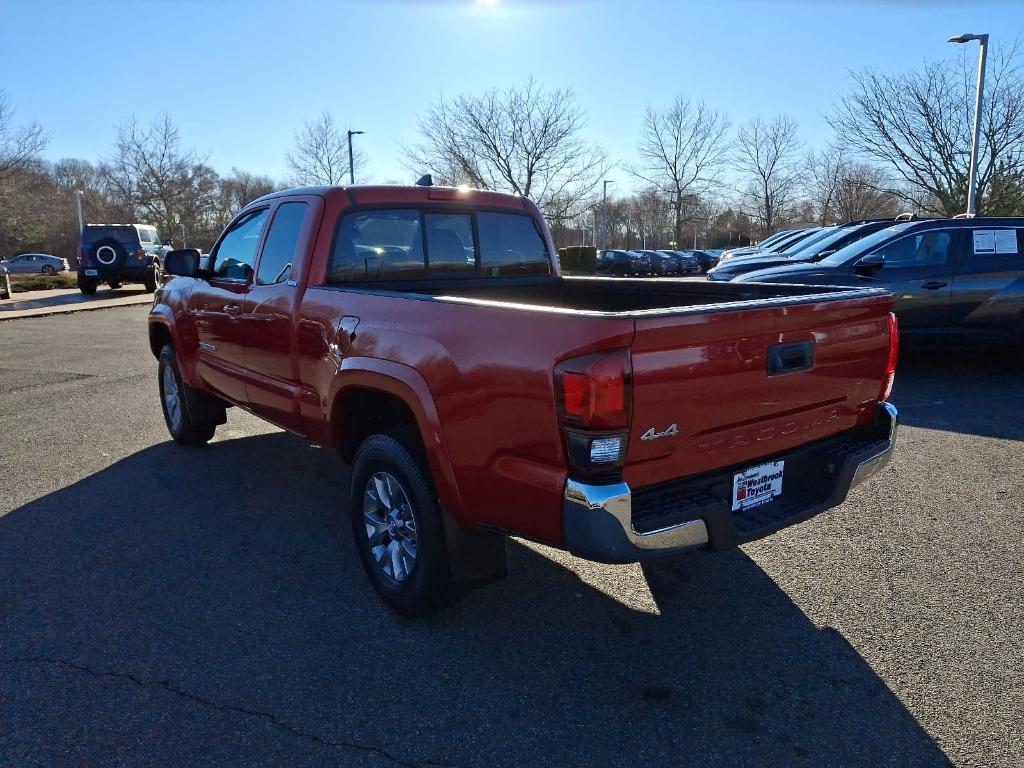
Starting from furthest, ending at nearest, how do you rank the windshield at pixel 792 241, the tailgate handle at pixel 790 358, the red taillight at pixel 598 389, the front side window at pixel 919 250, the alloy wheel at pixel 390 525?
the windshield at pixel 792 241 < the front side window at pixel 919 250 < the alloy wheel at pixel 390 525 < the tailgate handle at pixel 790 358 < the red taillight at pixel 598 389

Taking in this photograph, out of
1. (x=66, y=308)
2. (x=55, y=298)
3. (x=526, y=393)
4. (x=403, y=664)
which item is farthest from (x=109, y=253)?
(x=526, y=393)

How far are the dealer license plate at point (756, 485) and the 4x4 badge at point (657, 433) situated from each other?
17.1 inches

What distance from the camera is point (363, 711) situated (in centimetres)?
260

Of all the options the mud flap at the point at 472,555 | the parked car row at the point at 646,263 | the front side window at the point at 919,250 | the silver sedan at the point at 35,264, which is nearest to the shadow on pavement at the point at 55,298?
the front side window at the point at 919,250

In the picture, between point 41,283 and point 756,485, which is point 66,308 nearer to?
point 41,283

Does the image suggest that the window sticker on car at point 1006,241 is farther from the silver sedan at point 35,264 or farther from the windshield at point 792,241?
the silver sedan at point 35,264

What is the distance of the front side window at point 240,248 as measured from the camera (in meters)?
4.61

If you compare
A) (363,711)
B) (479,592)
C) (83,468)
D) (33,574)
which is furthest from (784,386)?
(83,468)

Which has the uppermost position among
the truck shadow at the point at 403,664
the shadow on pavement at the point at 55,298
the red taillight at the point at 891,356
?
the red taillight at the point at 891,356

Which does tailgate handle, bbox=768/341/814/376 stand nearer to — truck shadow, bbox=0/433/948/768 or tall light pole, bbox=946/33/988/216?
truck shadow, bbox=0/433/948/768

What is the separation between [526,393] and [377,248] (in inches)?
78.9

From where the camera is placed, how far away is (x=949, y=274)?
26.5 ft

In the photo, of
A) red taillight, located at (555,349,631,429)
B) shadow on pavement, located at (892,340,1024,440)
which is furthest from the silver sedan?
red taillight, located at (555,349,631,429)

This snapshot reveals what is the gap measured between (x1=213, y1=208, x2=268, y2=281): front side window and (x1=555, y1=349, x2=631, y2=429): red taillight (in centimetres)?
290
